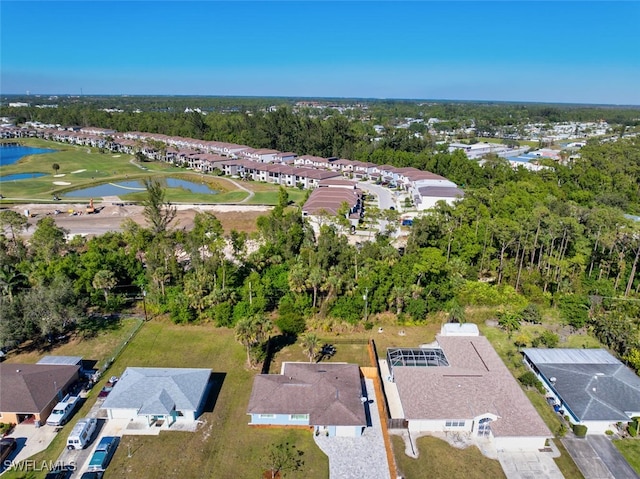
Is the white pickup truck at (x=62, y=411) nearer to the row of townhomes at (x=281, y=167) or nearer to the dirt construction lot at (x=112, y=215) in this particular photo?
the dirt construction lot at (x=112, y=215)

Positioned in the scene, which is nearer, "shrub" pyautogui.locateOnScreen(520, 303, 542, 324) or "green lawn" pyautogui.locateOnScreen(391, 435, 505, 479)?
"green lawn" pyautogui.locateOnScreen(391, 435, 505, 479)

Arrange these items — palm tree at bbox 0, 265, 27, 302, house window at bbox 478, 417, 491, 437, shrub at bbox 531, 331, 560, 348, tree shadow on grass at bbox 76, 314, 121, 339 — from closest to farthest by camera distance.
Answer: house window at bbox 478, 417, 491, 437, shrub at bbox 531, 331, 560, 348, tree shadow on grass at bbox 76, 314, 121, 339, palm tree at bbox 0, 265, 27, 302

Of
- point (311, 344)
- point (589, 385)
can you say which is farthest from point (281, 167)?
point (589, 385)

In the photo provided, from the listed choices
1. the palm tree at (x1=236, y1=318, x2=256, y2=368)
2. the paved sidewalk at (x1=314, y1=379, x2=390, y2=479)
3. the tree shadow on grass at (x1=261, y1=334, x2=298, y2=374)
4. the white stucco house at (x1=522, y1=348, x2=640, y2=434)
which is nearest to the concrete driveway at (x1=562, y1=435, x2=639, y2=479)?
the white stucco house at (x1=522, y1=348, x2=640, y2=434)

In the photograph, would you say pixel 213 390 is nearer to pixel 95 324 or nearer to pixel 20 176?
pixel 95 324

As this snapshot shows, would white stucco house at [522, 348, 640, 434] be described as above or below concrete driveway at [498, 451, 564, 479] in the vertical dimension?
above

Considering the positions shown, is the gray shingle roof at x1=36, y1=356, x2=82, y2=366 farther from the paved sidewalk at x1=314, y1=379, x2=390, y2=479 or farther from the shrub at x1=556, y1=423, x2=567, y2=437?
the shrub at x1=556, y1=423, x2=567, y2=437
